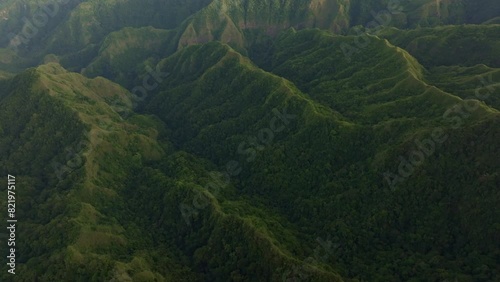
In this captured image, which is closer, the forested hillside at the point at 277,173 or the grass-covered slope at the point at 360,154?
the forested hillside at the point at 277,173

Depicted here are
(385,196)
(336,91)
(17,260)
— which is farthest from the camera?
(336,91)

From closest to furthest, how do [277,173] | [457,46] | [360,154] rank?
1. [360,154]
2. [277,173]
3. [457,46]

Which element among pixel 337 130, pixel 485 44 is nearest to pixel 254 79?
pixel 337 130

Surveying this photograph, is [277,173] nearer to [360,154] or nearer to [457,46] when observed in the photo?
[360,154]

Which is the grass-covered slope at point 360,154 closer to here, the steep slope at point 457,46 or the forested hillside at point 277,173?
the forested hillside at point 277,173

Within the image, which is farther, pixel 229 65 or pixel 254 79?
pixel 229 65

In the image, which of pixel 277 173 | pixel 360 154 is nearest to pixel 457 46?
pixel 360 154

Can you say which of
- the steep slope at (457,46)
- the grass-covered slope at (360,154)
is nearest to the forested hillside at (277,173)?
the grass-covered slope at (360,154)

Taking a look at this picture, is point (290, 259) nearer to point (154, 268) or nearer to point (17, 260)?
point (154, 268)
